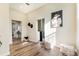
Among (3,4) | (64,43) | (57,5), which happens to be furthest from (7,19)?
(64,43)

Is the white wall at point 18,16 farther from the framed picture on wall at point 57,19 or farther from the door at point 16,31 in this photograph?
the framed picture on wall at point 57,19

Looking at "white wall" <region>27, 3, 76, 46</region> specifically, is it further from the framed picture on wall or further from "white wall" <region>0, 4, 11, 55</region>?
"white wall" <region>0, 4, 11, 55</region>

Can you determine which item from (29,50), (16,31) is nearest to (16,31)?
(16,31)

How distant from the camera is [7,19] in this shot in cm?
140

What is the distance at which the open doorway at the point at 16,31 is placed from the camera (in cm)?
142

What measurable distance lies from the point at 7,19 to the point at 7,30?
150 millimetres

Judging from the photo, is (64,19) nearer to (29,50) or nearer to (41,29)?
(41,29)

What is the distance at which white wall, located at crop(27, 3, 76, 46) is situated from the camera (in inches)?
54.1

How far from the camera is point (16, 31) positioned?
1.43 metres

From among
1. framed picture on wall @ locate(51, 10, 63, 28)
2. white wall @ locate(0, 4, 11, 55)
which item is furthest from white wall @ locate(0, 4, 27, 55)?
framed picture on wall @ locate(51, 10, 63, 28)

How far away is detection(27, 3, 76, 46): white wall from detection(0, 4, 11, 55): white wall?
29cm

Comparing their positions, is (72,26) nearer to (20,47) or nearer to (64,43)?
(64,43)

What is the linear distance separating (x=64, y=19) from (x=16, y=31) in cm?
67

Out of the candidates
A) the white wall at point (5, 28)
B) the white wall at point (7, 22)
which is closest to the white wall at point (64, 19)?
the white wall at point (7, 22)
